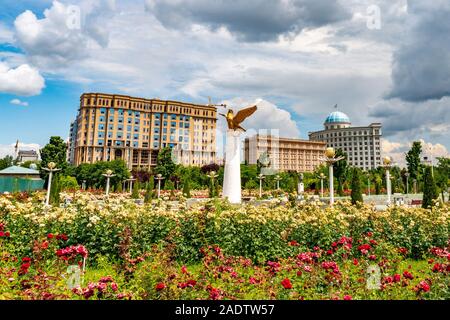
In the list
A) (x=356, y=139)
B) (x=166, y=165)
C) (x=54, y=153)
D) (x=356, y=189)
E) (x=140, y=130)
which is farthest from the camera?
(x=356, y=139)

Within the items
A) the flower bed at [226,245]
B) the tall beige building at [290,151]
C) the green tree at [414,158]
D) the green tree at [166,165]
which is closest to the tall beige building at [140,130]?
the tall beige building at [290,151]

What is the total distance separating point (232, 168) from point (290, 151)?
93121 mm

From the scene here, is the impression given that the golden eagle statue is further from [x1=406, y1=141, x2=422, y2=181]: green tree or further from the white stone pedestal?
[x1=406, y1=141, x2=422, y2=181]: green tree

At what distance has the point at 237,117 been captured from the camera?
19.8 m

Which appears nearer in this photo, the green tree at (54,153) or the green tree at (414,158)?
the green tree at (54,153)

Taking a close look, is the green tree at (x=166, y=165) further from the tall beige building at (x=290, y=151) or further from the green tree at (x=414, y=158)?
the tall beige building at (x=290, y=151)

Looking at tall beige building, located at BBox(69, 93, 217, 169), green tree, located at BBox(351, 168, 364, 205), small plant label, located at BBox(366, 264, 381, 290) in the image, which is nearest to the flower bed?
small plant label, located at BBox(366, 264, 381, 290)

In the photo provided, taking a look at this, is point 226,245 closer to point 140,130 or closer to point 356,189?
point 356,189

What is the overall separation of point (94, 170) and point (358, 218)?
51.7 metres

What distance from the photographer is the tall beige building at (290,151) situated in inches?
3927

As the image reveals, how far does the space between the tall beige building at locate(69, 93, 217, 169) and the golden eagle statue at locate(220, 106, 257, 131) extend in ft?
187

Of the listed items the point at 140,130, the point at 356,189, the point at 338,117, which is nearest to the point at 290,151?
the point at 338,117

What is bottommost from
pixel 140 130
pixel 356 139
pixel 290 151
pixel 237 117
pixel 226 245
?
pixel 226 245

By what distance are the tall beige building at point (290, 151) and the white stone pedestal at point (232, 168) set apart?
3120 inches
